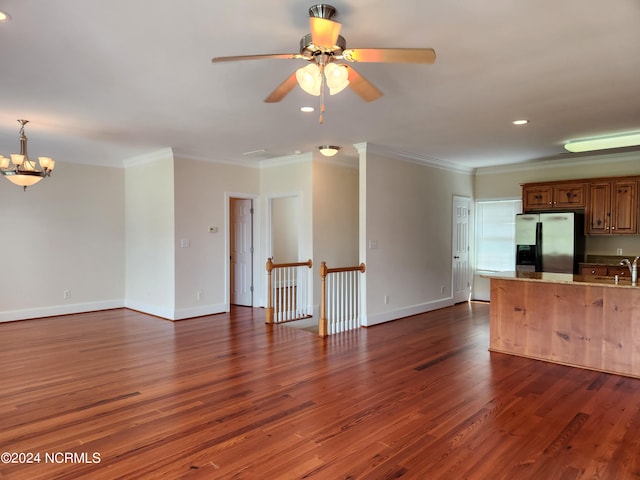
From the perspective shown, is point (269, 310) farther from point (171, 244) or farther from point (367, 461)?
point (367, 461)

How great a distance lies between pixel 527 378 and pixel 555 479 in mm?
1750

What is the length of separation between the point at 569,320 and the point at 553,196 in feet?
10.2

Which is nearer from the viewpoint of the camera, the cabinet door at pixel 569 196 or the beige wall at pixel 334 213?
the cabinet door at pixel 569 196

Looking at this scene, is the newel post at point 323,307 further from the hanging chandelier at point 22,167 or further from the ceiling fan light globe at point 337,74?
the hanging chandelier at point 22,167

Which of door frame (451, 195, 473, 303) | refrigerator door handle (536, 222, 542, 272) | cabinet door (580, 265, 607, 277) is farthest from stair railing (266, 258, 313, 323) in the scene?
cabinet door (580, 265, 607, 277)

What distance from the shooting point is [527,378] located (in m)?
3.91

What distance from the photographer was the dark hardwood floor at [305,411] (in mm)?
2430

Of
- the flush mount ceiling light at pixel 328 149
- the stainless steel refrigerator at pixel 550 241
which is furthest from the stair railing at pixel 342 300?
the stainless steel refrigerator at pixel 550 241

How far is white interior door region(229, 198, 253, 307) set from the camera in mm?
7645

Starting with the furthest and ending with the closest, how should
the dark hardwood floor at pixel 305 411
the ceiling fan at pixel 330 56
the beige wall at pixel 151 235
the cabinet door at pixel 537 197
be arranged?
the cabinet door at pixel 537 197 < the beige wall at pixel 151 235 < the dark hardwood floor at pixel 305 411 < the ceiling fan at pixel 330 56

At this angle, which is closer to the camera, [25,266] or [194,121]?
[194,121]

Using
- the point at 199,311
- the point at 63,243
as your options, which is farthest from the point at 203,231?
the point at 63,243

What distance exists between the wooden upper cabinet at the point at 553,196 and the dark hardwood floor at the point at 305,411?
298cm

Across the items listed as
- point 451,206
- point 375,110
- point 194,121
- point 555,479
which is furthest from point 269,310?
point 555,479
